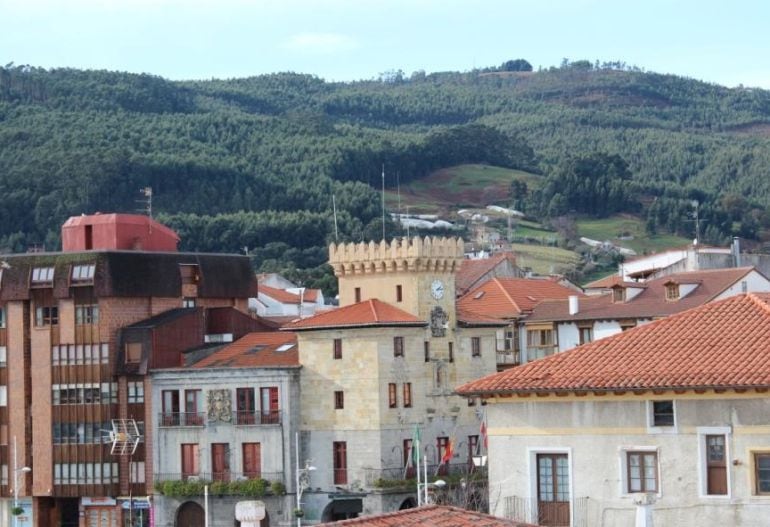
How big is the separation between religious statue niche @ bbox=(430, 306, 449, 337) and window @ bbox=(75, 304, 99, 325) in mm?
15457

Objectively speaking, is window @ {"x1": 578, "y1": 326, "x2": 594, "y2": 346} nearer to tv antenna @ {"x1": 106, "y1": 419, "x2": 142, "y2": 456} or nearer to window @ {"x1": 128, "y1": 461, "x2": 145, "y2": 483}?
tv antenna @ {"x1": 106, "y1": 419, "x2": 142, "y2": 456}

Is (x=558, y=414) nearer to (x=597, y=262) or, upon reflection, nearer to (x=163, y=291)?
(x=163, y=291)

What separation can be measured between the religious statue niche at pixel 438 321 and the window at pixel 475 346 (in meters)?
2.16

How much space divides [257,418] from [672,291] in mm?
20126

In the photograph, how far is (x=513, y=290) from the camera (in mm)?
110375

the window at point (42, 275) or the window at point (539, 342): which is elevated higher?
the window at point (42, 275)

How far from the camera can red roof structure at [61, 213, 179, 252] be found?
337ft

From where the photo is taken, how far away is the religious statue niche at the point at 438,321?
9312 centimetres

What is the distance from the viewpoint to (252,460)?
9219 cm

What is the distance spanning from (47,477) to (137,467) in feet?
15.1

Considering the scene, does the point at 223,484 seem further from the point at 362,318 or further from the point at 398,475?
the point at 362,318

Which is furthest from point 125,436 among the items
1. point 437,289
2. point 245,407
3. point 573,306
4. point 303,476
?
point 573,306

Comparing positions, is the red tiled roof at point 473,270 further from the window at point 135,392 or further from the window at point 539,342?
the window at point 135,392

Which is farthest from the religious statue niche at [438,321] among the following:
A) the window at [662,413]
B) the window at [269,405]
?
the window at [662,413]
